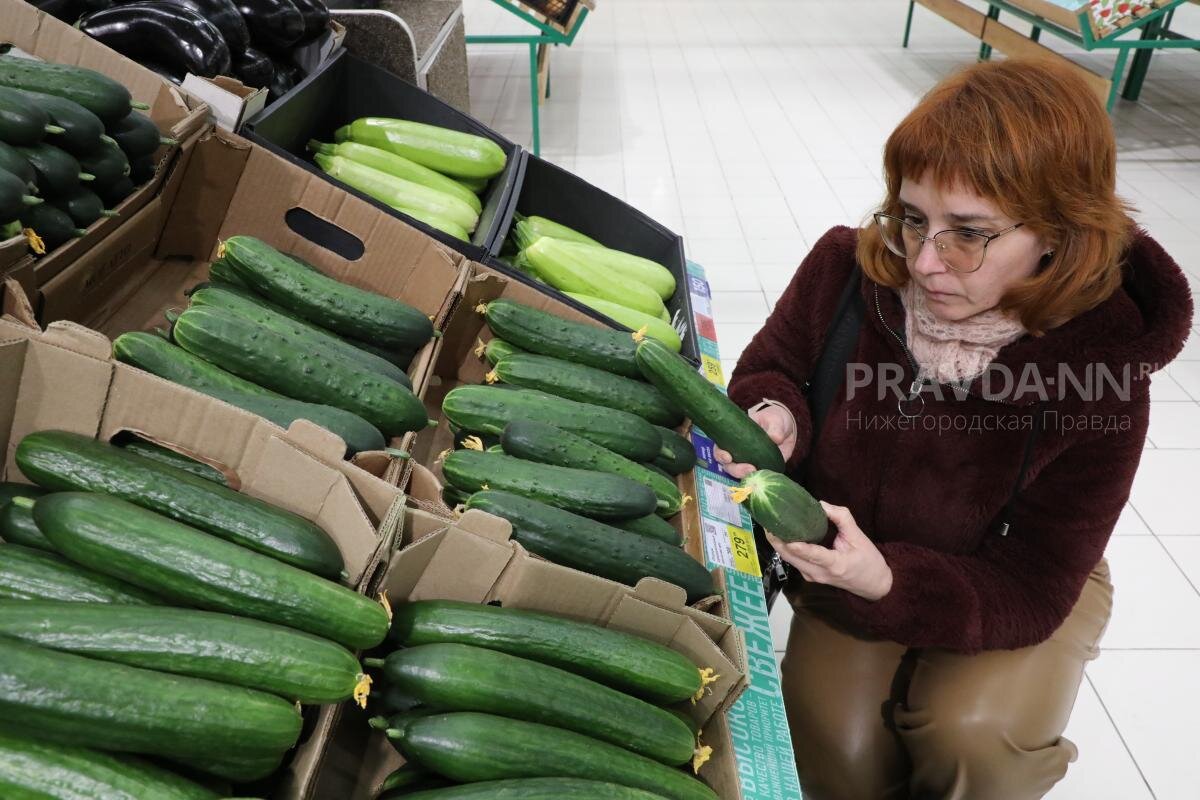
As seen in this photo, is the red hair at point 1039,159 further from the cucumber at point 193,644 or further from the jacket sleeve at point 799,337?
the cucumber at point 193,644

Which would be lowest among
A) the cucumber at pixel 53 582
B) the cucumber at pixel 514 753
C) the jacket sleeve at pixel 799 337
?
the cucumber at pixel 514 753

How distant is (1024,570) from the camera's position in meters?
1.67

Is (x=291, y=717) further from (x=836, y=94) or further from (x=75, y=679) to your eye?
(x=836, y=94)

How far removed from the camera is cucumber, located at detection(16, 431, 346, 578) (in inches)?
44.1

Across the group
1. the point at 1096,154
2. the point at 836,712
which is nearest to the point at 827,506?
the point at 836,712

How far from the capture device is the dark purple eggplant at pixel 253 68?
2344mm

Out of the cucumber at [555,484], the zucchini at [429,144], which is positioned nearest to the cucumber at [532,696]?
the cucumber at [555,484]

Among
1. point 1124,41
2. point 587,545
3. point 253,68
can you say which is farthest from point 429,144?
point 1124,41

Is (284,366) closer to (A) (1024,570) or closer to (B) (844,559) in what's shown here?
(B) (844,559)

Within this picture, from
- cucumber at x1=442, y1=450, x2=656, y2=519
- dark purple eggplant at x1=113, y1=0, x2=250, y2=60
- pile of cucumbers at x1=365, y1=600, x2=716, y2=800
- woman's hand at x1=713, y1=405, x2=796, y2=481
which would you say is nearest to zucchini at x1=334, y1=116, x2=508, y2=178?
dark purple eggplant at x1=113, y1=0, x2=250, y2=60

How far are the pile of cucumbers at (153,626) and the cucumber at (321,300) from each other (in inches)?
22.9

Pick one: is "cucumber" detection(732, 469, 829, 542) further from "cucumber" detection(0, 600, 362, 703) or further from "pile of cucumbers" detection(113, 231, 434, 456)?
"cucumber" detection(0, 600, 362, 703)

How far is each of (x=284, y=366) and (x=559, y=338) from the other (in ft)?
1.99

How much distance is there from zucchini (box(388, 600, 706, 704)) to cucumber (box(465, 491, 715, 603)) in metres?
0.17
